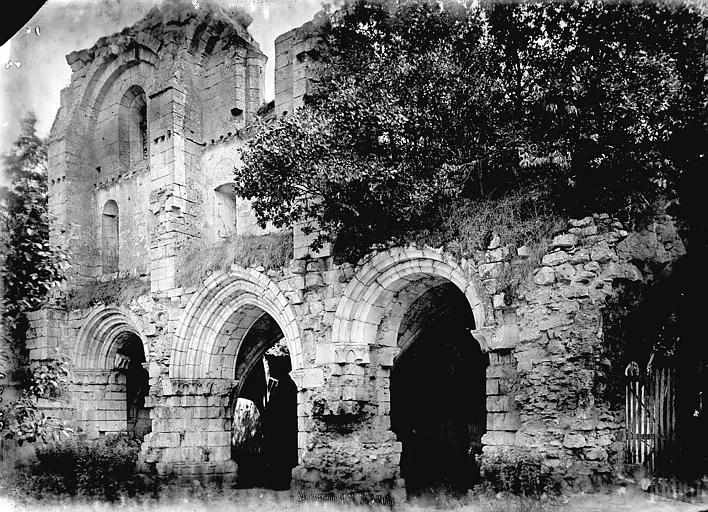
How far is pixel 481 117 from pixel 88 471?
875 cm

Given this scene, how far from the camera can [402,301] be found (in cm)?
1080

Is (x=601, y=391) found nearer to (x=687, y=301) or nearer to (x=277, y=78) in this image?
(x=687, y=301)

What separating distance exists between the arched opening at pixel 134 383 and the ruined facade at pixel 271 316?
48 mm

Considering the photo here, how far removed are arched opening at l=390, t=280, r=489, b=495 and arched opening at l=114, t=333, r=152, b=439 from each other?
20.5ft

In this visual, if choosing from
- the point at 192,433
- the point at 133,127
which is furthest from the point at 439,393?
the point at 133,127

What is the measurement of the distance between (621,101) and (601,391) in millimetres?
3391

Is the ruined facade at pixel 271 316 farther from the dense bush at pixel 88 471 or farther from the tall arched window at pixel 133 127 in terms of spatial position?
the dense bush at pixel 88 471

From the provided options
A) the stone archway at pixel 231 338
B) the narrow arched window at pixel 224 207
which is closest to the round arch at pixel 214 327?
the stone archway at pixel 231 338

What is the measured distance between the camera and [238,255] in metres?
12.3

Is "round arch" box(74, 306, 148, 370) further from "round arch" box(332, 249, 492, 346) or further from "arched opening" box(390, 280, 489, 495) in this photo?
"round arch" box(332, 249, 492, 346)

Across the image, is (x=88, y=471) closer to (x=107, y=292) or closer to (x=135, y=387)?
(x=107, y=292)

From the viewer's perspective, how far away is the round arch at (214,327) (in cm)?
1259

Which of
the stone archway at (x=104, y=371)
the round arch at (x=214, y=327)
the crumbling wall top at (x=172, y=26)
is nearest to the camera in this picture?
the round arch at (x=214, y=327)

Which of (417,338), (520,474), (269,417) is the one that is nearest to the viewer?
(520,474)
